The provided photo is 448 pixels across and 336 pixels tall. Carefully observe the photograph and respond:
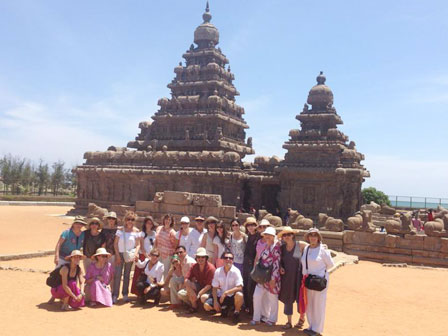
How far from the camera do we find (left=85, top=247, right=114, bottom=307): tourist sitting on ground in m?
8.91

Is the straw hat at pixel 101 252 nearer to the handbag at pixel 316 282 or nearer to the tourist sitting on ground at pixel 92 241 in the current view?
the tourist sitting on ground at pixel 92 241

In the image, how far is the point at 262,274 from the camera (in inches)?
310

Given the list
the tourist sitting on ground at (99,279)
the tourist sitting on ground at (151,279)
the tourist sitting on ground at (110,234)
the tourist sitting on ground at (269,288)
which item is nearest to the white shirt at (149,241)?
the tourist sitting on ground at (151,279)

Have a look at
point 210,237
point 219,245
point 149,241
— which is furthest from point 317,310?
point 149,241

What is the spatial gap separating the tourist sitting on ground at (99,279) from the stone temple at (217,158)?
2184 centimetres

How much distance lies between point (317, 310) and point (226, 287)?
1737mm

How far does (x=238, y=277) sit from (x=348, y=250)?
1137 centimetres

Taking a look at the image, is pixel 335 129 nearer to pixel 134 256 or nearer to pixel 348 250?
pixel 348 250

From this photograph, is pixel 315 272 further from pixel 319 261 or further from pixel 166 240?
pixel 166 240

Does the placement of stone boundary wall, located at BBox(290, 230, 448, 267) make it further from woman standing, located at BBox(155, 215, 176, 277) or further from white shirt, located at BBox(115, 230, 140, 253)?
white shirt, located at BBox(115, 230, 140, 253)

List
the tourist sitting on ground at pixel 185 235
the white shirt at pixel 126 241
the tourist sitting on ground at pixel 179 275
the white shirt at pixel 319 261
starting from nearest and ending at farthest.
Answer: the white shirt at pixel 319 261 → the tourist sitting on ground at pixel 179 275 → the white shirt at pixel 126 241 → the tourist sitting on ground at pixel 185 235

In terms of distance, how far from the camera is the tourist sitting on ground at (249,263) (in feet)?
27.9

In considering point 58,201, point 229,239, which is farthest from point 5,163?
point 229,239

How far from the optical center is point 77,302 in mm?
8633
